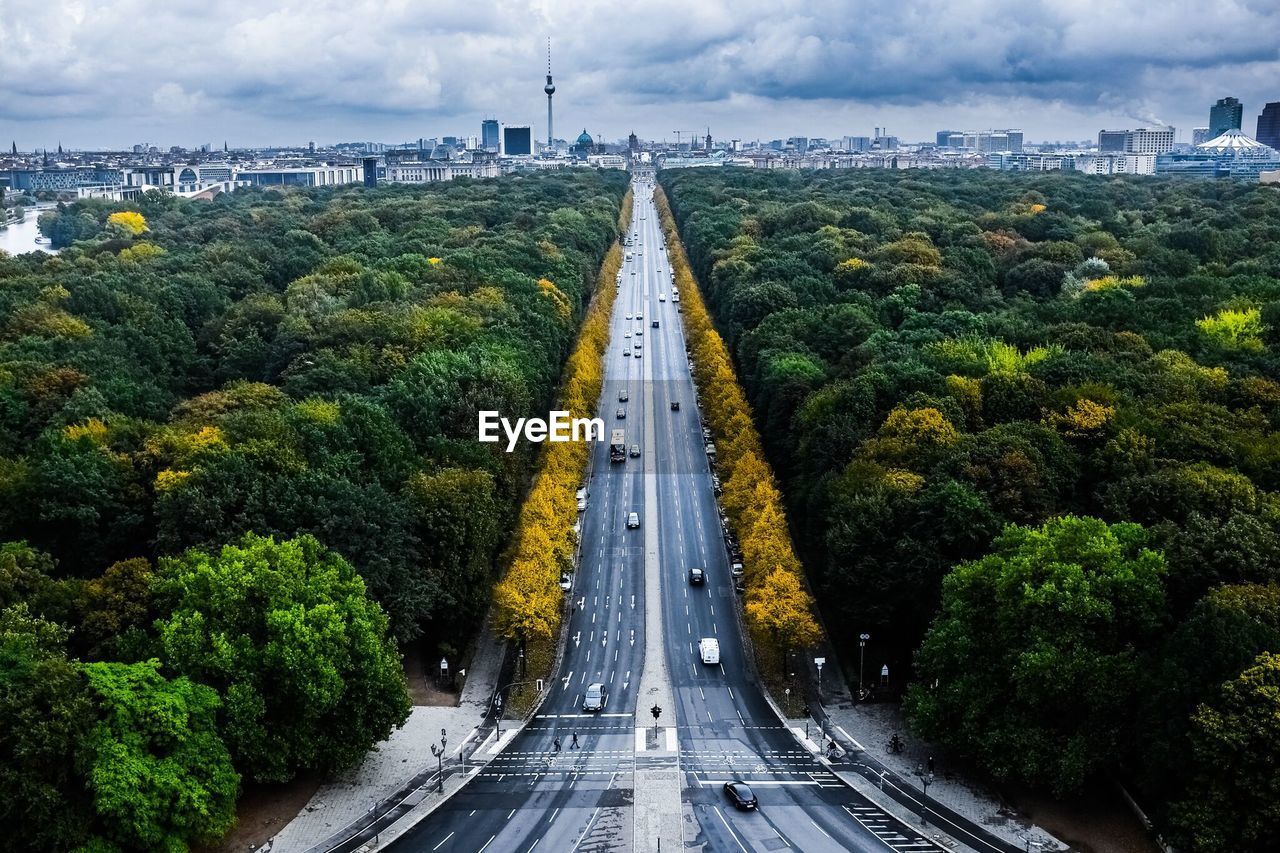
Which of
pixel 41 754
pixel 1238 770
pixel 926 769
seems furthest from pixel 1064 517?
pixel 41 754

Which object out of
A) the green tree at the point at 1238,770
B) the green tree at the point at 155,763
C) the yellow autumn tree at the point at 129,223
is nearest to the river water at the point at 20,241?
the yellow autumn tree at the point at 129,223

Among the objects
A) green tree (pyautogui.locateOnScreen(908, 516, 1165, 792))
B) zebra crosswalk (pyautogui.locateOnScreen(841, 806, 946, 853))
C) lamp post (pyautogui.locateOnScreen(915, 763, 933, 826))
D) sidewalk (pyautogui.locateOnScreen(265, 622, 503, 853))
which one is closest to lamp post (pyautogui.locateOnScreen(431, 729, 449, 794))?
sidewalk (pyautogui.locateOnScreen(265, 622, 503, 853))

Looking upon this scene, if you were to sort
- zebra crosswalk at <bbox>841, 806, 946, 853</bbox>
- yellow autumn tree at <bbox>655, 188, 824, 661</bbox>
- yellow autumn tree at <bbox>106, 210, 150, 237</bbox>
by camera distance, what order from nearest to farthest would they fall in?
zebra crosswalk at <bbox>841, 806, 946, 853</bbox> < yellow autumn tree at <bbox>655, 188, 824, 661</bbox> < yellow autumn tree at <bbox>106, 210, 150, 237</bbox>

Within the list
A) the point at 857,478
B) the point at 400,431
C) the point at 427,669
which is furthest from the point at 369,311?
the point at 857,478

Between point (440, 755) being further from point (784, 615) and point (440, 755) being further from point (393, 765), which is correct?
point (784, 615)

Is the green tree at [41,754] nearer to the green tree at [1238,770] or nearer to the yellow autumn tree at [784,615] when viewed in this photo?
the yellow autumn tree at [784,615]

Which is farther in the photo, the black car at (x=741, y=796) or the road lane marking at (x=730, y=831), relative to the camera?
the black car at (x=741, y=796)

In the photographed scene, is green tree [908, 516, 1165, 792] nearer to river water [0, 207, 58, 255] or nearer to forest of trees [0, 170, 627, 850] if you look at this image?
forest of trees [0, 170, 627, 850]

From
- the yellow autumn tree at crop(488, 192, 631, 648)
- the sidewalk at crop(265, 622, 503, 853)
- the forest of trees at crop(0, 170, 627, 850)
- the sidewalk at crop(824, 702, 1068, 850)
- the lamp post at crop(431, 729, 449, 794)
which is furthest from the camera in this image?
the yellow autumn tree at crop(488, 192, 631, 648)

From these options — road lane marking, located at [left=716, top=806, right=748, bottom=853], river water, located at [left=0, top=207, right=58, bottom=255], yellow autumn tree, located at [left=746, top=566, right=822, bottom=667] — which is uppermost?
river water, located at [left=0, top=207, right=58, bottom=255]
